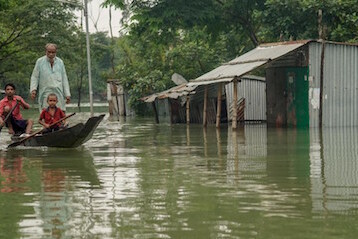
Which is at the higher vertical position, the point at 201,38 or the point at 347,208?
the point at 201,38

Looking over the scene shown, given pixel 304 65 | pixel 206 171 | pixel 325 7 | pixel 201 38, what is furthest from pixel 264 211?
pixel 201 38

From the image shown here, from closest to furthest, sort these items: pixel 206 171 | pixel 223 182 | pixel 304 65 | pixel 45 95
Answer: pixel 223 182 → pixel 206 171 → pixel 45 95 → pixel 304 65

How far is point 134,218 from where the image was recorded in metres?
7.29

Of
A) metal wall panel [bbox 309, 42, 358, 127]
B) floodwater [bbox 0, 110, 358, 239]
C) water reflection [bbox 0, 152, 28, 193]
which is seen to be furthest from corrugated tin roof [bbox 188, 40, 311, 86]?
water reflection [bbox 0, 152, 28, 193]

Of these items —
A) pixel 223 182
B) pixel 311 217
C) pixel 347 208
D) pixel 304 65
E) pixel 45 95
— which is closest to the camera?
pixel 311 217

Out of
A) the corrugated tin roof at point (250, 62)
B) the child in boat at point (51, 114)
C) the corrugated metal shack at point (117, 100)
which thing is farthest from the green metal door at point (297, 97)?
the corrugated metal shack at point (117, 100)

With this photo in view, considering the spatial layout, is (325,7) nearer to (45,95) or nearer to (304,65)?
(304,65)

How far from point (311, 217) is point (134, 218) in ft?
5.06

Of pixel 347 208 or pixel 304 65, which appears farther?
pixel 304 65

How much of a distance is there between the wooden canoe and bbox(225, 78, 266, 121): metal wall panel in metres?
15.0

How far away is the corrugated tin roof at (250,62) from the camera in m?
22.9

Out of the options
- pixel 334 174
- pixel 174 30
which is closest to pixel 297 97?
pixel 174 30

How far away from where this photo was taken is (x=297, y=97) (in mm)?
25516

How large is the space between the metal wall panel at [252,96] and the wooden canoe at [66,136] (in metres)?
15.0
